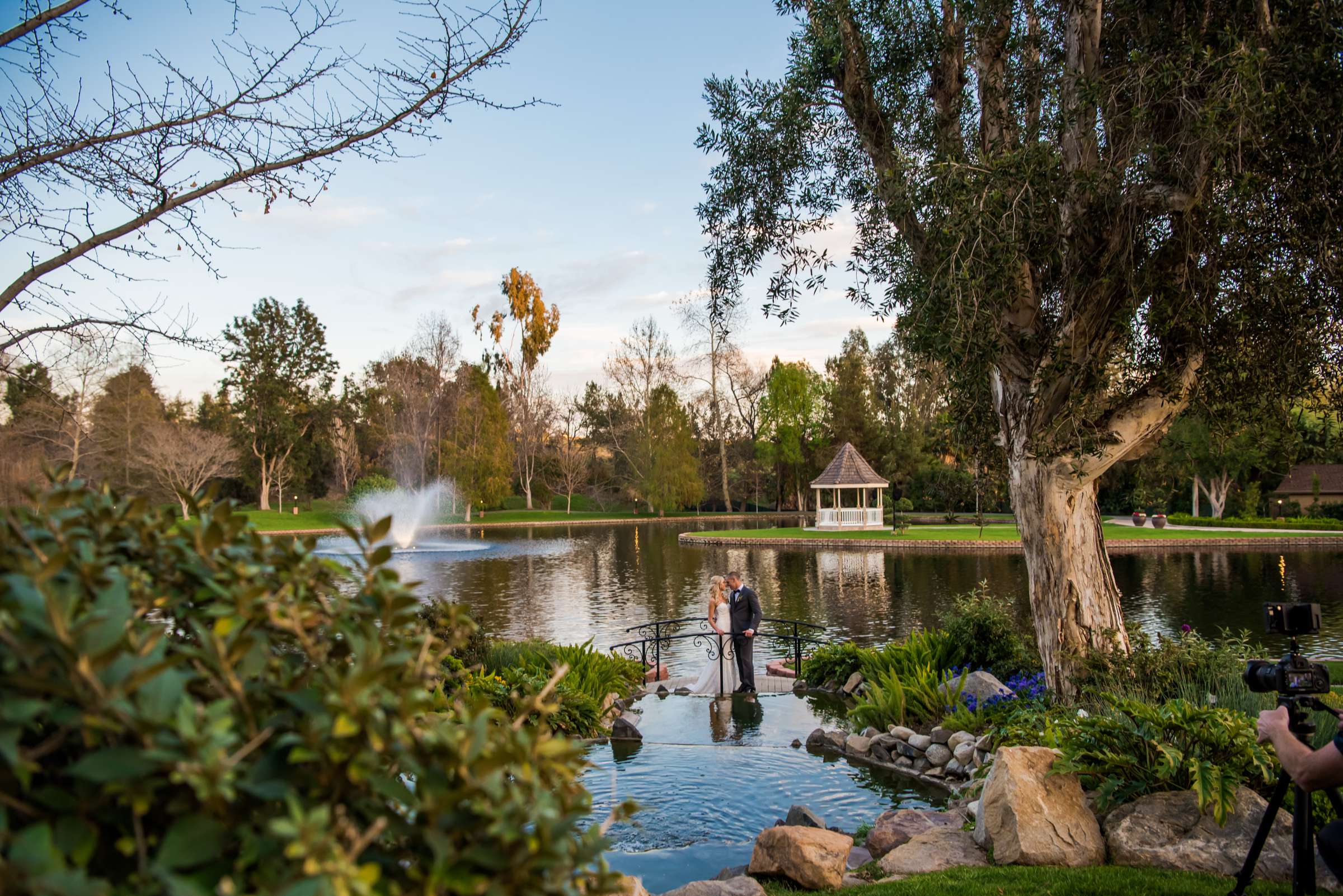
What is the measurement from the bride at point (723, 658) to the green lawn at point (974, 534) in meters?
20.4

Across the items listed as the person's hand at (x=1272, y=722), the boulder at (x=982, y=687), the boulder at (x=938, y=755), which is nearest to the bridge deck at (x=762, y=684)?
the boulder at (x=982, y=687)

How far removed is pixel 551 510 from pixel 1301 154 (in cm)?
5587

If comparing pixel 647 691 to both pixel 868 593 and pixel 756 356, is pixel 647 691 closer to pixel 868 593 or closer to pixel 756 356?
pixel 868 593

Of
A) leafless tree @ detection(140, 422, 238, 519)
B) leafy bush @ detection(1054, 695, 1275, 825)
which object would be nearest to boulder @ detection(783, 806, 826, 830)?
leafy bush @ detection(1054, 695, 1275, 825)

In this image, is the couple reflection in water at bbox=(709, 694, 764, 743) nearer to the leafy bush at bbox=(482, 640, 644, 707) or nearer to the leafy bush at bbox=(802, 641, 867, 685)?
the leafy bush at bbox=(802, 641, 867, 685)

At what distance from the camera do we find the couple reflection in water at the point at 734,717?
9.45 metres

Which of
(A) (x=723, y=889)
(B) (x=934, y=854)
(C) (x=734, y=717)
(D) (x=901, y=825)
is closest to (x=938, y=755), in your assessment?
(D) (x=901, y=825)

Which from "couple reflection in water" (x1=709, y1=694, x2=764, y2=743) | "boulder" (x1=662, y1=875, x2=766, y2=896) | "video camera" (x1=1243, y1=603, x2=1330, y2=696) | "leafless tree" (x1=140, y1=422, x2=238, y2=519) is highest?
"leafless tree" (x1=140, y1=422, x2=238, y2=519)

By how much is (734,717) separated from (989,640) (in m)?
3.41

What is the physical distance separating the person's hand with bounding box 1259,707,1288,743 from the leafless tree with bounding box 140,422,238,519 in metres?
44.5

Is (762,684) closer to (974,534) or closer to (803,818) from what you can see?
(803,818)

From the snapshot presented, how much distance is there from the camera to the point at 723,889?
4758 millimetres

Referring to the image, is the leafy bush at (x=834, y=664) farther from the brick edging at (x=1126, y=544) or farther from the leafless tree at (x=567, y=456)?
the leafless tree at (x=567, y=456)

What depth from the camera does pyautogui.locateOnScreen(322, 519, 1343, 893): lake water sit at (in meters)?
7.02
